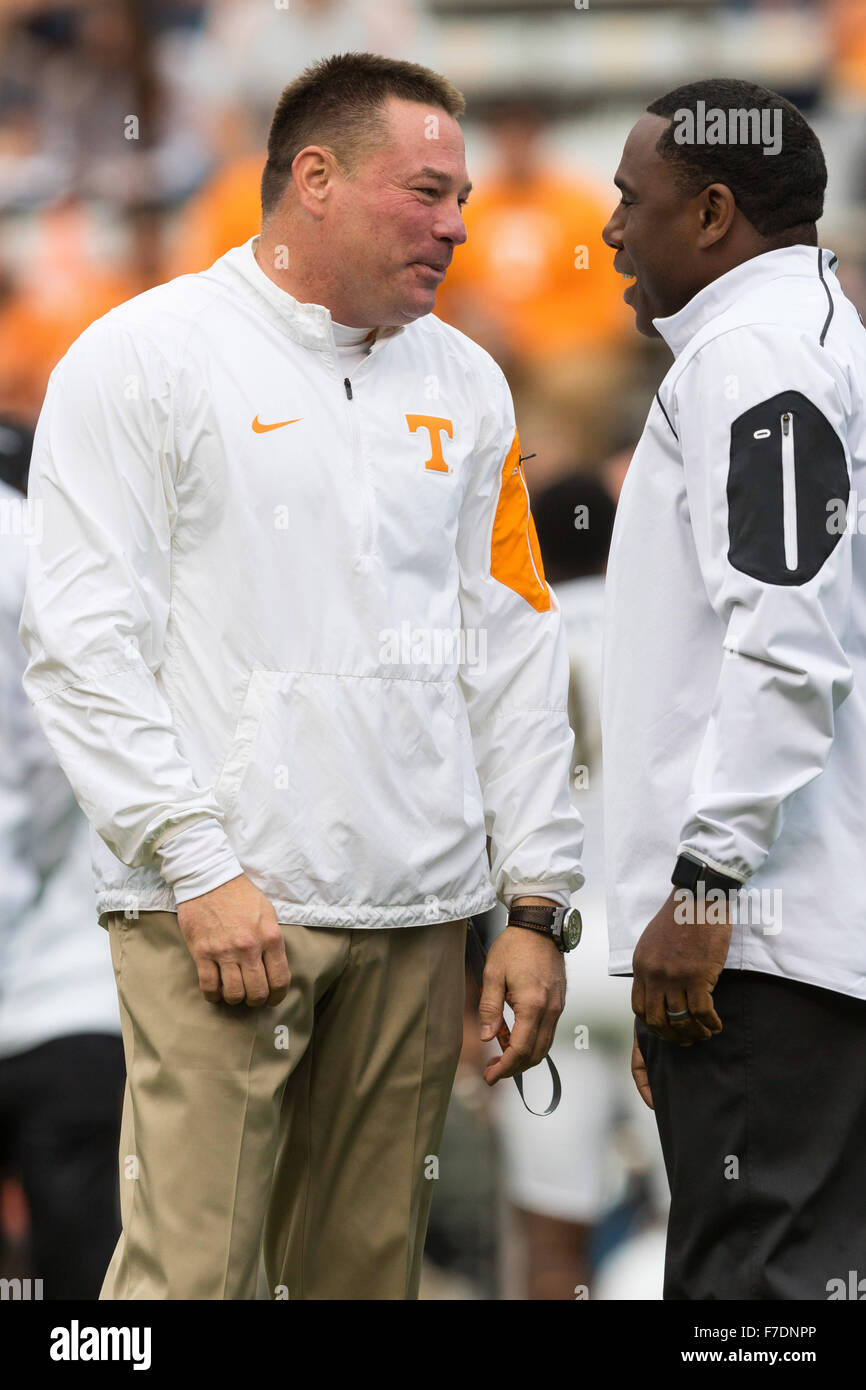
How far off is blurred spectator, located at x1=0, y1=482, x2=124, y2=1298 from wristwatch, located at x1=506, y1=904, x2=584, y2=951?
854 mm

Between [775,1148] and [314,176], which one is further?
[314,176]

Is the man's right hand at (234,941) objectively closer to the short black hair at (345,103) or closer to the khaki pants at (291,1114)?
the khaki pants at (291,1114)

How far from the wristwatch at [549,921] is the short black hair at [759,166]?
2.81 ft

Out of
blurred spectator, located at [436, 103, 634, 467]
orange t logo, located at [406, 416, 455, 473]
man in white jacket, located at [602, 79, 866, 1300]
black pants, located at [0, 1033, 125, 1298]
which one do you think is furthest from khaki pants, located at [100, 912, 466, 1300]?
blurred spectator, located at [436, 103, 634, 467]

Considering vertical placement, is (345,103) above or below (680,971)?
above

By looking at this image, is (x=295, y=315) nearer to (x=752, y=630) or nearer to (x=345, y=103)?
(x=345, y=103)

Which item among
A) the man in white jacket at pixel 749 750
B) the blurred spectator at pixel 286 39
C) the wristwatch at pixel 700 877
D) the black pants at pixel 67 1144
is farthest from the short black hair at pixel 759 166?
the blurred spectator at pixel 286 39

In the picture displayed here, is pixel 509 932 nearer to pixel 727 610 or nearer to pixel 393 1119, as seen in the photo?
pixel 393 1119

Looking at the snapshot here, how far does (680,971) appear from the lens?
1.85m

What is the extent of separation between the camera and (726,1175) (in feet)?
6.13

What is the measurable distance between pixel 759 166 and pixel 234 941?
1.07 metres

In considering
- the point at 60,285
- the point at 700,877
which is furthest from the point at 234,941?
the point at 60,285

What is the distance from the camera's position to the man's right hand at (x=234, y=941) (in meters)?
1.89

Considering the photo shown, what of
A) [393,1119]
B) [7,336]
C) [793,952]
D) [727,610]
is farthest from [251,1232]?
[7,336]
